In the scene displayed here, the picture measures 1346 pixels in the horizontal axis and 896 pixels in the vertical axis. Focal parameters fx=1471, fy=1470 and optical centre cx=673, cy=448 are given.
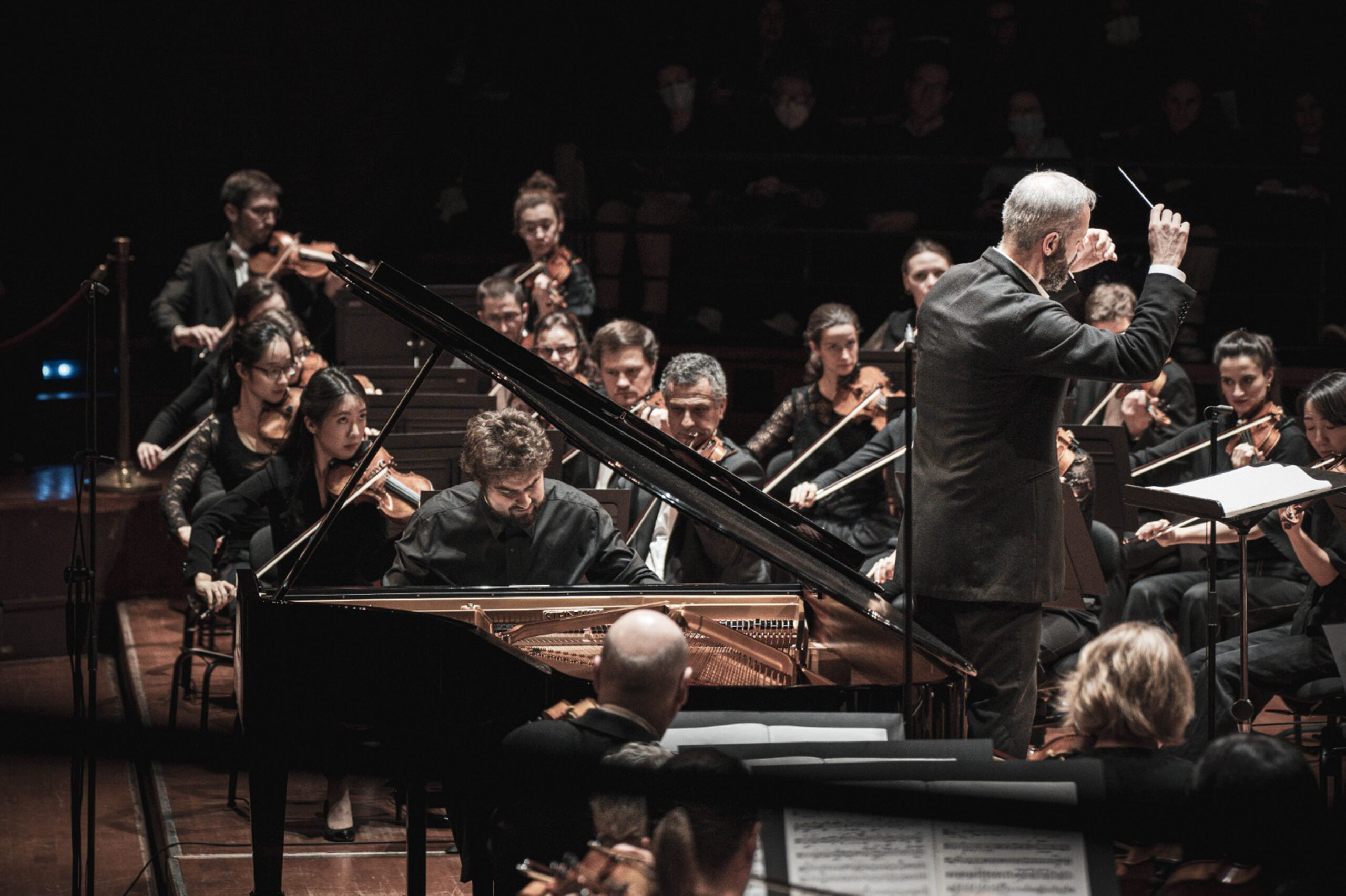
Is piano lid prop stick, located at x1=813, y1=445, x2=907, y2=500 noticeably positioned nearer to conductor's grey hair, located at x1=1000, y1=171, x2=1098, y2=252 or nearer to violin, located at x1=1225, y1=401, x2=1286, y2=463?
violin, located at x1=1225, y1=401, x2=1286, y2=463

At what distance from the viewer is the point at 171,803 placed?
13.5 ft

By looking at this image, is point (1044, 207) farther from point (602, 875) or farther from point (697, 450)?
point (697, 450)

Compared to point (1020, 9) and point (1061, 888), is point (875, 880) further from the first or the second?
point (1020, 9)

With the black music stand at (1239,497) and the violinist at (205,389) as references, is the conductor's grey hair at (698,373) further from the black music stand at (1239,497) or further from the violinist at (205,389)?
the violinist at (205,389)

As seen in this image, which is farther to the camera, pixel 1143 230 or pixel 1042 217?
pixel 1143 230

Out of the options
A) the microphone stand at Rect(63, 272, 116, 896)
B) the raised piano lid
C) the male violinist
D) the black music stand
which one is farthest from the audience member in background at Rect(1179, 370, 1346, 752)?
the microphone stand at Rect(63, 272, 116, 896)

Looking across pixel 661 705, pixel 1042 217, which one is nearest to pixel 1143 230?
pixel 1042 217

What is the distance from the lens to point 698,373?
15.1 ft

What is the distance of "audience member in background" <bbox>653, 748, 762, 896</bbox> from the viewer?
5.84ft

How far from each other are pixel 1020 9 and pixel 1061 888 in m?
6.80

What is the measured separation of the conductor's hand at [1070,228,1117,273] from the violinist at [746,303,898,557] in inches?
99.2

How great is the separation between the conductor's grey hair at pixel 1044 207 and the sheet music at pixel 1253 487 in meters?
0.73

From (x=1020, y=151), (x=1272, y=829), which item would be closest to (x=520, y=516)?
(x=1272, y=829)

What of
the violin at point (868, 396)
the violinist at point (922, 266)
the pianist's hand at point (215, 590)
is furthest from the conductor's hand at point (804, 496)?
the pianist's hand at point (215, 590)
